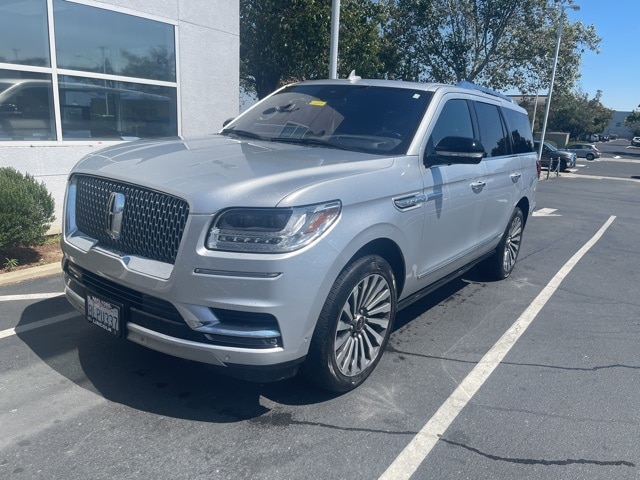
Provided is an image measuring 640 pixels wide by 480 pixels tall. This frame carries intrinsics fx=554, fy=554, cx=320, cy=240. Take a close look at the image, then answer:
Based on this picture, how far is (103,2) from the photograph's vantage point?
791 cm

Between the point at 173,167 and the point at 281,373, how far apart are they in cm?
134

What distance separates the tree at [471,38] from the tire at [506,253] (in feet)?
63.4

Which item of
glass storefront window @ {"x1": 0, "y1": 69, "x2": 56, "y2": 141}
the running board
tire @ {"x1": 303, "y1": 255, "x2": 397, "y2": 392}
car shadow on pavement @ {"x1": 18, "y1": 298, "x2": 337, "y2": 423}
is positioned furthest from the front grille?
glass storefront window @ {"x1": 0, "y1": 69, "x2": 56, "y2": 141}

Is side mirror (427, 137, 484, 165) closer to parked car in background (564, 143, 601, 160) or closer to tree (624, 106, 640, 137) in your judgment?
parked car in background (564, 143, 601, 160)

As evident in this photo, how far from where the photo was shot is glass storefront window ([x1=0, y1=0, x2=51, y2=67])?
6.98 m

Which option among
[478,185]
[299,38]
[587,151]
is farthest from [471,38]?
[587,151]

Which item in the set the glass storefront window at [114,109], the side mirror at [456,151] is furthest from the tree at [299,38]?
the side mirror at [456,151]

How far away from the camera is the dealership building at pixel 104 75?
7.19 meters

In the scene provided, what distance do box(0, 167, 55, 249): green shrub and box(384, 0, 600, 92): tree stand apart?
21.3m

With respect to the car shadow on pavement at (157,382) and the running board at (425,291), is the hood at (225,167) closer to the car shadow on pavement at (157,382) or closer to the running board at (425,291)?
the car shadow on pavement at (157,382)

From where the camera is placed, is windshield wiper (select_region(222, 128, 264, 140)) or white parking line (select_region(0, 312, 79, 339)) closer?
white parking line (select_region(0, 312, 79, 339))

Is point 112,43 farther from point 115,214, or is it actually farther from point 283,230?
point 283,230

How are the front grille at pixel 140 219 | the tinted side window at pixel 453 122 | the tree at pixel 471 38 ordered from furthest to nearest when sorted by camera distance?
the tree at pixel 471 38 → the tinted side window at pixel 453 122 → the front grille at pixel 140 219

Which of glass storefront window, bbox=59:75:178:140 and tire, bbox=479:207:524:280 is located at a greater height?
glass storefront window, bbox=59:75:178:140
